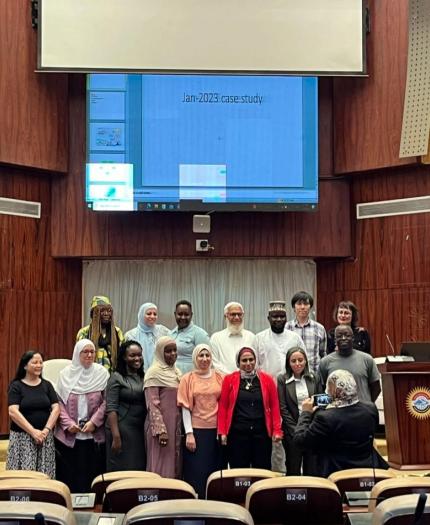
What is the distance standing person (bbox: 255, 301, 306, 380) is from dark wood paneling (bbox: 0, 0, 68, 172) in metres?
3.20

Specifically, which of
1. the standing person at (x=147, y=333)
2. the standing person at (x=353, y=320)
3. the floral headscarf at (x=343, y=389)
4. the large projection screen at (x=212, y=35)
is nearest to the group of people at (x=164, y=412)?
the standing person at (x=353, y=320)

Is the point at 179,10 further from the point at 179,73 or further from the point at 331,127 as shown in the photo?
the point at 331,127

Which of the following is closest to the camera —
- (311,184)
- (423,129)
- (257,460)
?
(257,460)

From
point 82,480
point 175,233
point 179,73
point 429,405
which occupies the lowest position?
point 82,480

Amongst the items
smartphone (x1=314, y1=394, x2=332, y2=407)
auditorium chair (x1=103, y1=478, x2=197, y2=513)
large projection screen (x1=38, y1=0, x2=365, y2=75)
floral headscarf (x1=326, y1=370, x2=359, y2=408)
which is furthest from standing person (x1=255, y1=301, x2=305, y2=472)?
large projection screen (x1=38, y1=0, x2=365, y2=75)

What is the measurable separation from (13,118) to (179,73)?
1594 mm

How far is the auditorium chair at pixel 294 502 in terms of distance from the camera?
2844 mm

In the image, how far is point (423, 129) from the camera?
7.69 meters

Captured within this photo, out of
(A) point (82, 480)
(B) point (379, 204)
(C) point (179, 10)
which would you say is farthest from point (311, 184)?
(A) point (82, 480)

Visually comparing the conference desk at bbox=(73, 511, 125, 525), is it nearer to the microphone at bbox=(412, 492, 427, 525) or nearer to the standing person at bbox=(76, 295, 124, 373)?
the microphone at bbox=(412, 492, 427, 525)

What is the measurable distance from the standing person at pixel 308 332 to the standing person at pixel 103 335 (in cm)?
130

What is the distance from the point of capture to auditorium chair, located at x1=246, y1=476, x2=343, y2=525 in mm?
2844

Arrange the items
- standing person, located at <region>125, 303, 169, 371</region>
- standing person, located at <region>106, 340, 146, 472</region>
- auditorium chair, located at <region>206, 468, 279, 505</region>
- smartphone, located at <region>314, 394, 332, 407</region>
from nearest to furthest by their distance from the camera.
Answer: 1. auditorium chair, located at <region>206, 468, 279, 505</region>
2. smartphone, located at <region>314, 394, 332, 407</region>
3. standing person, located at <region>106, 340, 146, 472</region>
4. standing person, located at <region>125, 303, 169, 371</region>

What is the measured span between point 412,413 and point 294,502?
9.32 feet
